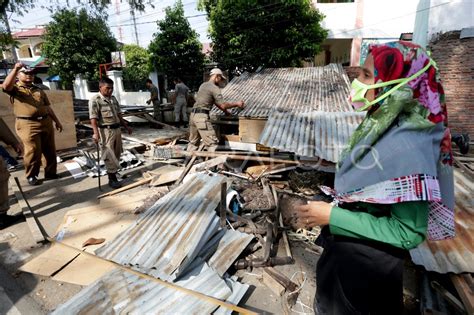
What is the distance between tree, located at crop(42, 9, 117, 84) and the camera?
16.4m

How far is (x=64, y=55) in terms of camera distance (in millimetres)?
16859

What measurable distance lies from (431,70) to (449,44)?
382 inches

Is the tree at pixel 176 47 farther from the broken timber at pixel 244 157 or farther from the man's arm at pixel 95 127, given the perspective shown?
the man's arm at pixel 95 127

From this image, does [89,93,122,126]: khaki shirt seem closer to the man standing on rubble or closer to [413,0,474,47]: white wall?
the man standing on rubble

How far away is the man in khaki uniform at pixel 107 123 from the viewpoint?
4873 mm

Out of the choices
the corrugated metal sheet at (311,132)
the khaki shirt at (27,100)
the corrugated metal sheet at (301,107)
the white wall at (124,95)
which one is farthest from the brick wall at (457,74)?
the white wall at (124,95)

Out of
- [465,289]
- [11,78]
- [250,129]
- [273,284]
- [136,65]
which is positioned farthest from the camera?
[136,65]

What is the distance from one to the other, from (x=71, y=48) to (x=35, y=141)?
14950mm

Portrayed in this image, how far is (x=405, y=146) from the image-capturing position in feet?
3.19

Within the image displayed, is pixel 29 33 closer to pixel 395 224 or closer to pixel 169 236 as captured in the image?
pixel 169 236

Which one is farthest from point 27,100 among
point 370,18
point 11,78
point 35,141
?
point 370,18

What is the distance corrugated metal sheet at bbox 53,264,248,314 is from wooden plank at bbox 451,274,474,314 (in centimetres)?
170

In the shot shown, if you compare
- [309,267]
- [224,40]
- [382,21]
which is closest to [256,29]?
[224,40]

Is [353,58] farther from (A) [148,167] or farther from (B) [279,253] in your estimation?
(B) [279,253]
